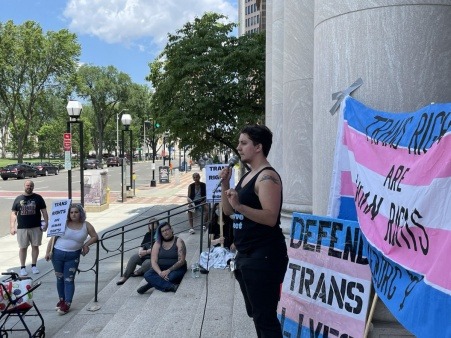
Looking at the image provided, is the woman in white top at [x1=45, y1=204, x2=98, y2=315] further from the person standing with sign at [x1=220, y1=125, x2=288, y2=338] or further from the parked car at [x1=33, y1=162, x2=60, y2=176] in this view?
the parked car at [x1=33, y1=162, x2=60, y2=176]

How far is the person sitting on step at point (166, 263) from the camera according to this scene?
6551 mm

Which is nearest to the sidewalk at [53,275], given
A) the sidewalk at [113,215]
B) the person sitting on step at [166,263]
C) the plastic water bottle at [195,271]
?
the sidewalk at [113,215]

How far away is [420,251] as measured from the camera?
8.11ft

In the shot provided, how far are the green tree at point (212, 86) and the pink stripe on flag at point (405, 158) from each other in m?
10.3

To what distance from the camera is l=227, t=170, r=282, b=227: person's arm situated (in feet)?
8.97

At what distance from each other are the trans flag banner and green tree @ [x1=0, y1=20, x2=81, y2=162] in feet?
154

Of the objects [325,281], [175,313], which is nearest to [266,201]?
[325,281]

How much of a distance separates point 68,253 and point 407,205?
17.0 feet

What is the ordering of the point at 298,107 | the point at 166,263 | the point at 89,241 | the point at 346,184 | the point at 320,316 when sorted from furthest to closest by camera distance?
the point at 166,263 < the point at 89,241 < the point at 298,107 < the point at 346,184 < the point at 320,316

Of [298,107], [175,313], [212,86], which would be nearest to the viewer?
[175,313]

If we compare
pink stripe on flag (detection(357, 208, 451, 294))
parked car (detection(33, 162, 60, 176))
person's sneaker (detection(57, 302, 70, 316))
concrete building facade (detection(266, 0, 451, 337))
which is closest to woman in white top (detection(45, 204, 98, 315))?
person's sneaker (detection(57, 302, 70, 316))

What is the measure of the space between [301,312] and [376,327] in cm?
59

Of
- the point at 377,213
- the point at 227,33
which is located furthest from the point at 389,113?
the point at 227,33

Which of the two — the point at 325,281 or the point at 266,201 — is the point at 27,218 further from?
the point at 266,201
